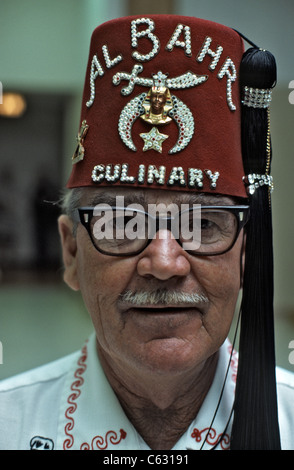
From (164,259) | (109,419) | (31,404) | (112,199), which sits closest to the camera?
(164,259)

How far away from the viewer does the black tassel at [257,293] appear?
123 centimetres

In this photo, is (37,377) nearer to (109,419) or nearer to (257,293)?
(109,419)

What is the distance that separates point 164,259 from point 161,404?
0.39 m

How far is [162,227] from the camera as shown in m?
1.14

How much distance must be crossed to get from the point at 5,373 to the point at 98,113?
47.7 inches

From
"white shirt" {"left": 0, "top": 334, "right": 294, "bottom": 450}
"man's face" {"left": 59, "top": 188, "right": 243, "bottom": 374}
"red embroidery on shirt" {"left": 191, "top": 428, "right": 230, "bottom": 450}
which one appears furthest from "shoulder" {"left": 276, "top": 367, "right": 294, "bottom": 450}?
"man's face" {"left": 59, "top": 188, "right": 243, "bottom": 374}

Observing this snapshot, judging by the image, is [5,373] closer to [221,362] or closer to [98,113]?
[221,362]

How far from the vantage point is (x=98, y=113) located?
4.09 ft

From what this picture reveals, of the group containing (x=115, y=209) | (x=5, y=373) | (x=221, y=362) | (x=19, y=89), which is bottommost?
(x=5, y=373)

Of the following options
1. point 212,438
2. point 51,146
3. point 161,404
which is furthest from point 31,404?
point 51,146

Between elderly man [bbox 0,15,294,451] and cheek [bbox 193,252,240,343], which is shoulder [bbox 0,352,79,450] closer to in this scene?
elderly man [bbox 0,15,294,451]

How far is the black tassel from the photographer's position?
1232 millimetres

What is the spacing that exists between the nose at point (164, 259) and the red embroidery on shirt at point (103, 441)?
425mm
